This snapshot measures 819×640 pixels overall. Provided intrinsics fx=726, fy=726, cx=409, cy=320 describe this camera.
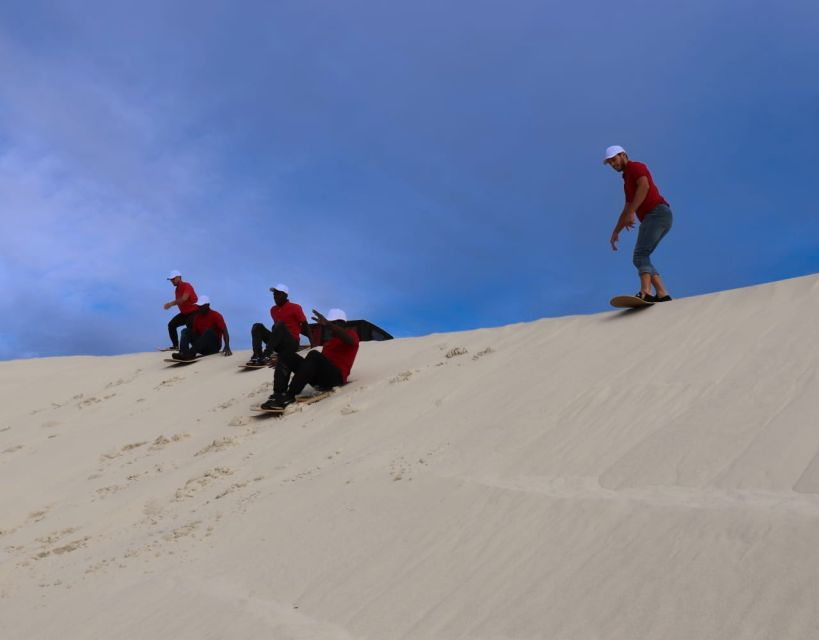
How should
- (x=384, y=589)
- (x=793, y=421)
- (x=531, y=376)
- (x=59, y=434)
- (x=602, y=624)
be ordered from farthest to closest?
(x=59, y=434) < (x=531, y=376) < (x=793, y=421) < (x=384, y=589) < (x=602, y=624)

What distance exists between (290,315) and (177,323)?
3887mm

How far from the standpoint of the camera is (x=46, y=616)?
3537mm

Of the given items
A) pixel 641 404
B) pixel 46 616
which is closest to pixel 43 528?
pixel 46 616

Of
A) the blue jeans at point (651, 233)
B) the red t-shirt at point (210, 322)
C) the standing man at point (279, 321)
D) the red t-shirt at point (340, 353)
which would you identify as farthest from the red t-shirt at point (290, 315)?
the blue jeans at point (651, 233)

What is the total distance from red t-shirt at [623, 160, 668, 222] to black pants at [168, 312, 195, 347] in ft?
23.9

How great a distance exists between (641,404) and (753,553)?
6.09 feet

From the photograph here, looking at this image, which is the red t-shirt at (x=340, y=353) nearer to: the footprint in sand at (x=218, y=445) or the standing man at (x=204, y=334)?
the footprint in sand at (x=218, y=445)

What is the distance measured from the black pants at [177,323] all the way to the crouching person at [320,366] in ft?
16.0

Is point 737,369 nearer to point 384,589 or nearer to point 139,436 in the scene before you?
point 384,589

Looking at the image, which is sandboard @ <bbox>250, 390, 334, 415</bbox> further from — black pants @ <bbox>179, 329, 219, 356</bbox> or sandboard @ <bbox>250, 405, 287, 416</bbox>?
black pants @ <bbox>179, 329, 219, 356</bbox>

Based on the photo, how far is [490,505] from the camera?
136 inches

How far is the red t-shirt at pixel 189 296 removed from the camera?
37.2 feet

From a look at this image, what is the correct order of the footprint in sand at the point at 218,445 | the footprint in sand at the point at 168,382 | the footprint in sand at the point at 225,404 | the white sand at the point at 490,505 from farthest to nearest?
the footprint in sand at the point at 168,382, the footprint in sand at the point at 225,404, the footprint in sand at the point at 218,445, the white sand at the point at 490,505

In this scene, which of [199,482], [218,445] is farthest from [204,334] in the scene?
[199,482]
